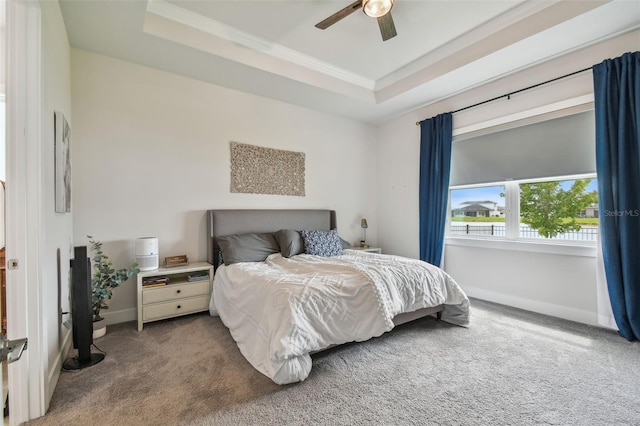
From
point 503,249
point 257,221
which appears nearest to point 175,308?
point 257,221

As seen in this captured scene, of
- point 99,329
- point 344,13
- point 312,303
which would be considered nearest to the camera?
point 312,303

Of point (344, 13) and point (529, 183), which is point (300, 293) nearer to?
point (344, 13)

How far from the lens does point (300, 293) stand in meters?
2.12

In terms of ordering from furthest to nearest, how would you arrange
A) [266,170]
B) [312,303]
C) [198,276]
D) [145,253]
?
[266,170]
[198,276]
[145,253]
[312,303]

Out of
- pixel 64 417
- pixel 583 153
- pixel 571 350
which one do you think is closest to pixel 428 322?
pixel 571 350

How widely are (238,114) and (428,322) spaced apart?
3.35m

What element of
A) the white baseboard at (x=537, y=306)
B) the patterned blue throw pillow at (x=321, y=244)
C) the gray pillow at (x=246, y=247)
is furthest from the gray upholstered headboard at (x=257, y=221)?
the white baseboard at (x=537, y=306)

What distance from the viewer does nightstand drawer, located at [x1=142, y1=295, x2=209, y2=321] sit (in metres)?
2.94

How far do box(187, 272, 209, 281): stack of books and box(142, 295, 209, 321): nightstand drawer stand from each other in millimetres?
197

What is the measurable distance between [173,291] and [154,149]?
1.57 metres

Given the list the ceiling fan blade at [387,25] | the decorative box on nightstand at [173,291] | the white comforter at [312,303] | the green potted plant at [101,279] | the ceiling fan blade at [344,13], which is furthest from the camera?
the decorative box on nightstand at [173,291]

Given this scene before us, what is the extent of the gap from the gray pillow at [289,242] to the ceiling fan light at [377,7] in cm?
241

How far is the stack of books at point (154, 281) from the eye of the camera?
9.69 feet

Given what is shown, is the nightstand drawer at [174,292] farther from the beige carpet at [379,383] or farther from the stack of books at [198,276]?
the beige carpet at [379,383]
